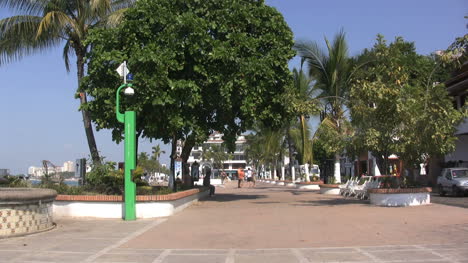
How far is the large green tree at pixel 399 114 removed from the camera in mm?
16094

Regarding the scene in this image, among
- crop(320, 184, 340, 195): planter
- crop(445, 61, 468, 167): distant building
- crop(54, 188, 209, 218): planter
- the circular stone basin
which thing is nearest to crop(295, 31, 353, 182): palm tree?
crop(320, 184, 340, 195): planter

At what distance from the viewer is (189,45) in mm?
17469

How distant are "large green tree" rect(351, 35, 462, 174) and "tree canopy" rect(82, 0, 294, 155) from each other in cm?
382

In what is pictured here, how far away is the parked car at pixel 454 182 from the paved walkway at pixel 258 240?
35.8 ft

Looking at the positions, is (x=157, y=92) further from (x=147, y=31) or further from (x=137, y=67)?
(x=147, y=31)

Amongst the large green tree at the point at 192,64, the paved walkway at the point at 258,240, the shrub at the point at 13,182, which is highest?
the large green tree at the point at 192,64

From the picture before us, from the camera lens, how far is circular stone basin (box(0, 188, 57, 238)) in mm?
10109

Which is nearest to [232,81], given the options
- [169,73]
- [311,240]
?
[169,73]

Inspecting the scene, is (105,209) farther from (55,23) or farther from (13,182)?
(55,23)

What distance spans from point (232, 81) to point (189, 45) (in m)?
2.13

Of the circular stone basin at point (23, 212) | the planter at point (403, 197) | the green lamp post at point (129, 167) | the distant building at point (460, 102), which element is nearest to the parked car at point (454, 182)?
the distant building at point (460, 102)

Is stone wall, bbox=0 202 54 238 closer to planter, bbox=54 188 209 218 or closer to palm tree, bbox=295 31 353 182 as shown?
planter, bbox=54 188 209 218

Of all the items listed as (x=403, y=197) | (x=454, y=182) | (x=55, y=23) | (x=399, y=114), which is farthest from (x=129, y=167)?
(x=454, y=182)

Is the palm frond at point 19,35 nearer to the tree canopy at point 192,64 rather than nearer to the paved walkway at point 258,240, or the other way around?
the tree canopy at point 192,64
